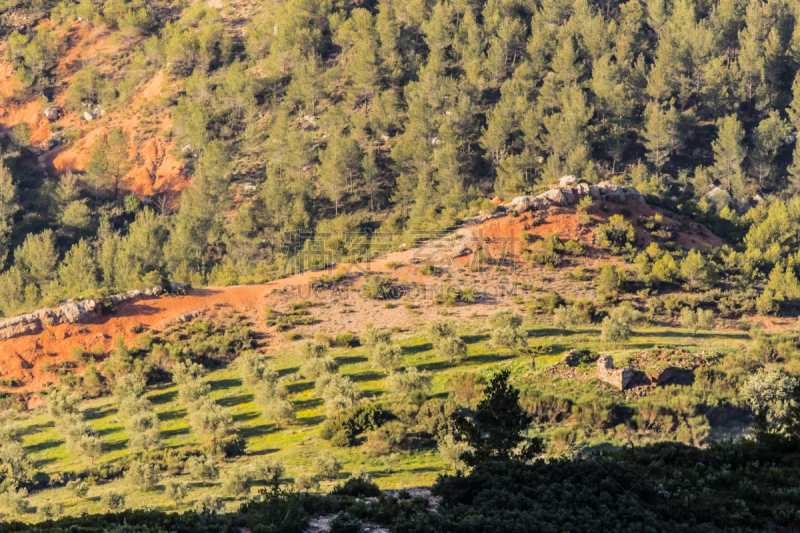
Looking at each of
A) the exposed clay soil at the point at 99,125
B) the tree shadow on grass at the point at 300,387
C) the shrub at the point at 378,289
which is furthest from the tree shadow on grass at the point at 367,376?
the exposed clay soil at the point at 99,125

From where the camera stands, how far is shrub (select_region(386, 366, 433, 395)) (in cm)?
3641

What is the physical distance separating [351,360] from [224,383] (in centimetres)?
733

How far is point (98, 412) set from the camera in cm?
3900

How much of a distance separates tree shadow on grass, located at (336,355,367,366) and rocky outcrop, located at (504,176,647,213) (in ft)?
65.1

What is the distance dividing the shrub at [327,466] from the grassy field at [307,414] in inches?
15.1

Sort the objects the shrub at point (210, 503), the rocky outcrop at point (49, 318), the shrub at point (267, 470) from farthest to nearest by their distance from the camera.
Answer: the rocky outcrop at point (49, 318), the shrub at point (267, 470), the shrub at point (210, 503)

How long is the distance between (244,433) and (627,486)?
64.7 ft

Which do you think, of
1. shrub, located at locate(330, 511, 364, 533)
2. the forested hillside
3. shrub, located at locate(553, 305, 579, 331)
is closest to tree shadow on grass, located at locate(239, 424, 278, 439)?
shrub, located at locate(330, 511, 364, 533)

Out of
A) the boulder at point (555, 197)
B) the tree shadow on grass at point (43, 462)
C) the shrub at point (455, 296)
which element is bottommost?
the tree shadow on grass at point (43, 462)

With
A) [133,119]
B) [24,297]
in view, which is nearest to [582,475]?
[24,297]

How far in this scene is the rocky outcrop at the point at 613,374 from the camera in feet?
119

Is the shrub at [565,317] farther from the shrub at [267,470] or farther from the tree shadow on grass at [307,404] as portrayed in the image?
the shrub at [267,470]

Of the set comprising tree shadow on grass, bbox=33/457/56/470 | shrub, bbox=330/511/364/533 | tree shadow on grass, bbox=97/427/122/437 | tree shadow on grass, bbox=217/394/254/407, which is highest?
shrub, bbox=330/511/364/533

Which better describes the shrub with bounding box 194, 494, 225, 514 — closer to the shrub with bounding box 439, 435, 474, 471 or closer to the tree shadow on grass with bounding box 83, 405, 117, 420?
the shrub with bounding box 439, 435, 474, 471
